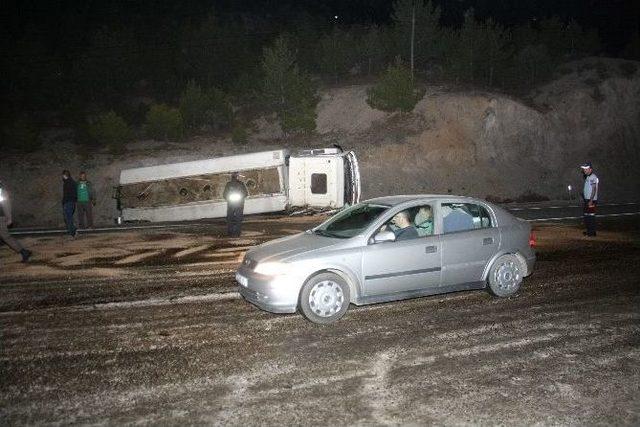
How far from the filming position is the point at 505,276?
7.88 m

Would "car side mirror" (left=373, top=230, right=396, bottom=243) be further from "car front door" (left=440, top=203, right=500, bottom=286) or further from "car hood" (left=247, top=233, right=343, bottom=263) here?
"car front door" (left=440, top=203, right=500, bottom=286)

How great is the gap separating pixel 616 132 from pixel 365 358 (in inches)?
1508

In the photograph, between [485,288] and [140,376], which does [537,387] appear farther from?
[140,376]

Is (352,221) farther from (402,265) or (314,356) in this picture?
(314,356)

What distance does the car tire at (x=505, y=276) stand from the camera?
7773 mm

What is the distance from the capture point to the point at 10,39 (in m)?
42.2

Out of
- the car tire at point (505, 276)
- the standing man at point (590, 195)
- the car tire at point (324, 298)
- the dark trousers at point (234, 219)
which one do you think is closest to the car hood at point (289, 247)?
the car tire at point (324, 298)

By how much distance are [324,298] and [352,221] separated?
4.80 feet

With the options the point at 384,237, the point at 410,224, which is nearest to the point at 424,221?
the point at 410,224

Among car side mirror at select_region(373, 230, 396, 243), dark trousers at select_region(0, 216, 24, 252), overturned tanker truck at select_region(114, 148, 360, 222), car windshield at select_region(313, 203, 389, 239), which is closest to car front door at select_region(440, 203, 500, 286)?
car side mirror at select_region(373, 230, 396, 243)

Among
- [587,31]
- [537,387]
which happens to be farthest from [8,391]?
[587,31]

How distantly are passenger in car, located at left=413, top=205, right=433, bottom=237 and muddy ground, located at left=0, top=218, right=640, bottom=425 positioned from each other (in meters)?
1.09

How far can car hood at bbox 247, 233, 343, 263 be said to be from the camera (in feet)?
22.2

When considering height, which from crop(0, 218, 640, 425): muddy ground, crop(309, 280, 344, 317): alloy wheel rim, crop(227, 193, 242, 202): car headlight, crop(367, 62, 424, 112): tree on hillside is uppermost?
crop(367, 62, 424, 112): tree on hillside
